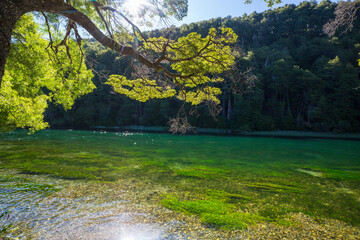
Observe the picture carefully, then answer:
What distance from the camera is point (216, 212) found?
5.18 metres

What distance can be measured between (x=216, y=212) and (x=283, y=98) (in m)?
60.9

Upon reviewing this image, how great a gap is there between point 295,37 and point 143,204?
308ft

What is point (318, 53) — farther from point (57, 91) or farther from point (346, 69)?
point (57, 91)

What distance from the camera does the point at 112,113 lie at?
65625mm

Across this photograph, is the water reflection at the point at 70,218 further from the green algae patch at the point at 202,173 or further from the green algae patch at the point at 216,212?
the green algae patch at the point at 202,173

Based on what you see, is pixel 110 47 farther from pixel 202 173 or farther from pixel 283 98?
pixel 283 98

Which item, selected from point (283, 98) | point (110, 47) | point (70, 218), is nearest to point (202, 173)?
point (70, 218)

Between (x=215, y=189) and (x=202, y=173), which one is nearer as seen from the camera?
(x=215, y=189)

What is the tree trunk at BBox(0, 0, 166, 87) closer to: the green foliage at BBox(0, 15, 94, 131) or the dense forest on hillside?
the green foliage at BBox(0, 15, 94, 131)

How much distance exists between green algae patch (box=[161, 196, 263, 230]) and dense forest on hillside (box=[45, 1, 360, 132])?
1341 inches

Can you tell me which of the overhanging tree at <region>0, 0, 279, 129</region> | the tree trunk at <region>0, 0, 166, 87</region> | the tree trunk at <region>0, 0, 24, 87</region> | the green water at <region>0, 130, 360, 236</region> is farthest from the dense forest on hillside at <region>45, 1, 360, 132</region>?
the tree trunk at <region>0, 0, 24, 87</region>

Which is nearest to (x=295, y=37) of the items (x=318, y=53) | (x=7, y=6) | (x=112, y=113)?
(x=318, y=53)

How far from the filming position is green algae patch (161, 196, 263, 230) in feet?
15.3

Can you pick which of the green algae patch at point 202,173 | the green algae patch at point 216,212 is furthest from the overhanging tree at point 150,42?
the green algae patch at point 202,173
